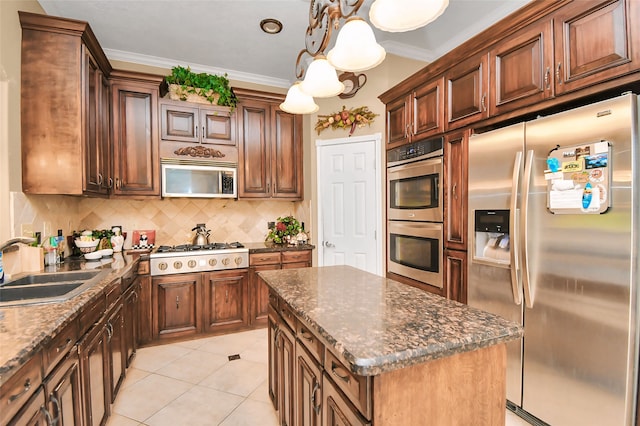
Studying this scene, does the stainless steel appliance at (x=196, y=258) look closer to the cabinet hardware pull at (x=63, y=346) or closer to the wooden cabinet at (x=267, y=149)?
the wooden cabinet at (x=267, y=149)

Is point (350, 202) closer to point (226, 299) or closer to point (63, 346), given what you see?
point (226, 299)

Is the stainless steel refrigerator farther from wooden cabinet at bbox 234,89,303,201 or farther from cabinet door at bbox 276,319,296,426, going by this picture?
wooden cabinet at bbox 234,89,303,201

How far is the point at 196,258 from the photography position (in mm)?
3131

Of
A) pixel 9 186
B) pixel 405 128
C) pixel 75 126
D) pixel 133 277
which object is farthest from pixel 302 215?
pixel 9 186

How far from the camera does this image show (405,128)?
2.90 meters

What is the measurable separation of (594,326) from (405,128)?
6.65 feet

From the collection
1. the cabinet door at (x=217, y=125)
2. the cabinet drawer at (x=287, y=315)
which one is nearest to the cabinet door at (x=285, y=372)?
the cabinet drawer at (x=287, y=315)

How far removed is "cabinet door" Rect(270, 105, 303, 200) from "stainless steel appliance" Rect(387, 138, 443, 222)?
124 cm

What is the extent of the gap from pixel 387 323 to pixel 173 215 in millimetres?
3222

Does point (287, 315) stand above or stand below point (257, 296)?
above

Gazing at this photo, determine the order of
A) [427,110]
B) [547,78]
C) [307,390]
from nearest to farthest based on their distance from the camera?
[307,390] < [547,78] < [427,110]

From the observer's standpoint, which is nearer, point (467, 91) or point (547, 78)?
point (547, 78)

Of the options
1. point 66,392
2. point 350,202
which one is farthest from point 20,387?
point 350,202

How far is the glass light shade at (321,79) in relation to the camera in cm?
149
